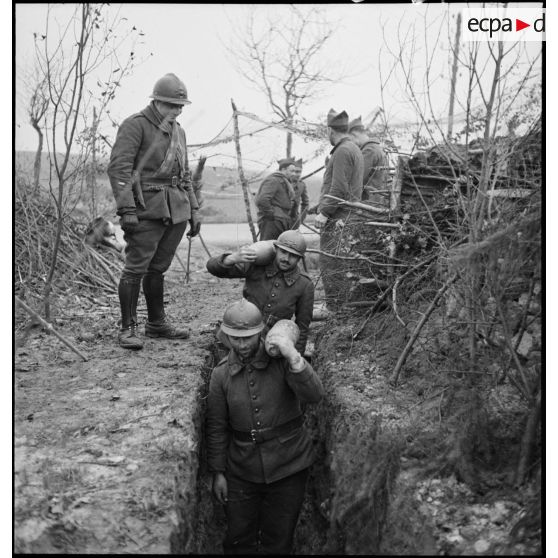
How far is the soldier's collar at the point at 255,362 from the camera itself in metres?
4.25

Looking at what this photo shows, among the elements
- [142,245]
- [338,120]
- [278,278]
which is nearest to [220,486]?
[278,278]

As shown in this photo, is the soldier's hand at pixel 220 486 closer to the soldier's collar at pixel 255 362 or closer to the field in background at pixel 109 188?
the soldier's collar at pixel 255 362

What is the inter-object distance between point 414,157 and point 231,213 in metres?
17.0

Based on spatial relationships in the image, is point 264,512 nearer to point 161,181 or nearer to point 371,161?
point 161,181

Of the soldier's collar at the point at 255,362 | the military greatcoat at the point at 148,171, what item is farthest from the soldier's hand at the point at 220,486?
the military greatcoat at the point at 148,171

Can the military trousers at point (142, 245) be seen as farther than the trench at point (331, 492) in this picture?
Yes

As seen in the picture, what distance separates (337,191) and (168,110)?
76.8 inches

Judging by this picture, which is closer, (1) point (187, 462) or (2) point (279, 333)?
(1) point (187, 462)

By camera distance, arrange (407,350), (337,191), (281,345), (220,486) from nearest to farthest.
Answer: (281,345), (220,486), (407,350), (337,191)

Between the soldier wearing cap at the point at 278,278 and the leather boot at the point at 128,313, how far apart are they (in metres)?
0.72

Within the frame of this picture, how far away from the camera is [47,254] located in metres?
7.67

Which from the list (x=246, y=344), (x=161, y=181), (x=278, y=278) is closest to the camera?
(x=246, y=344)

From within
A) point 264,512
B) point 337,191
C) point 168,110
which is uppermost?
point 168,110

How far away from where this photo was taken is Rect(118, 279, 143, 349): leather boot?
5363 mm
